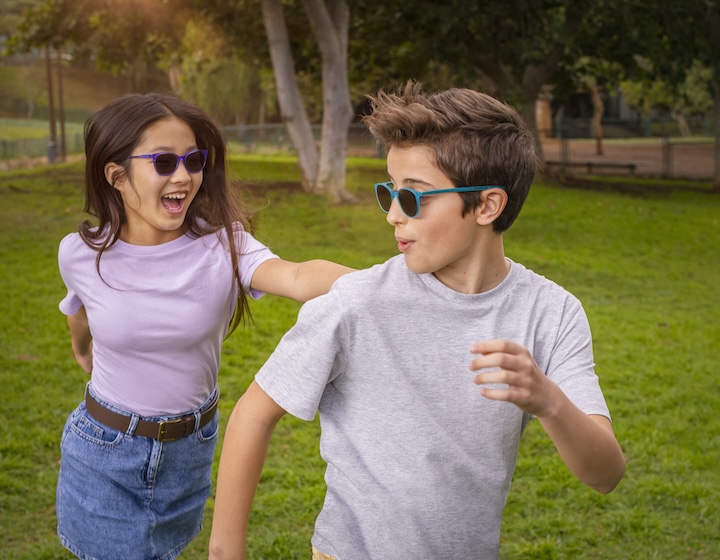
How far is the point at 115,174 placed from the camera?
107 inches

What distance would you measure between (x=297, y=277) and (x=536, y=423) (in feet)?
14.5

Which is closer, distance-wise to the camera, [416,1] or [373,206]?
[373,206]

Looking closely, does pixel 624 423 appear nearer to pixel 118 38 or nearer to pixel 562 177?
pixel 118 38

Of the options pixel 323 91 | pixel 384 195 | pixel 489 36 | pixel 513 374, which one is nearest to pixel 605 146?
pixel 489 36

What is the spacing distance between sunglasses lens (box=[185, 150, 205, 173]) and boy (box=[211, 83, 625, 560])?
903mm

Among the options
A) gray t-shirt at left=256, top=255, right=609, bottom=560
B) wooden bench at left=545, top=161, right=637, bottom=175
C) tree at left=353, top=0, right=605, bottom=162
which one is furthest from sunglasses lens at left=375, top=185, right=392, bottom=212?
wooden bench at left=545, top=161, right=637, bottom=175

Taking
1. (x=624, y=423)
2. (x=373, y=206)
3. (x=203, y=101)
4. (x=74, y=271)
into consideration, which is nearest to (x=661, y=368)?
(x=624, y=423)

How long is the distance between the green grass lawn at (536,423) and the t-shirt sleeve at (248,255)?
30cm

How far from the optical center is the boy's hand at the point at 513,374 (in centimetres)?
148

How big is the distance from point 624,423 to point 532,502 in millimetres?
1641

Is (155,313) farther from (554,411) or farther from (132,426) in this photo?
(554,411)

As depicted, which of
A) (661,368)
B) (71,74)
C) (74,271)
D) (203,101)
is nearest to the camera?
(74,271)

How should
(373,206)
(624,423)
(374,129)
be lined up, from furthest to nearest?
(373,206) → (624,423) → (374,129)

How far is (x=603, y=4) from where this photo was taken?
66.4ft
